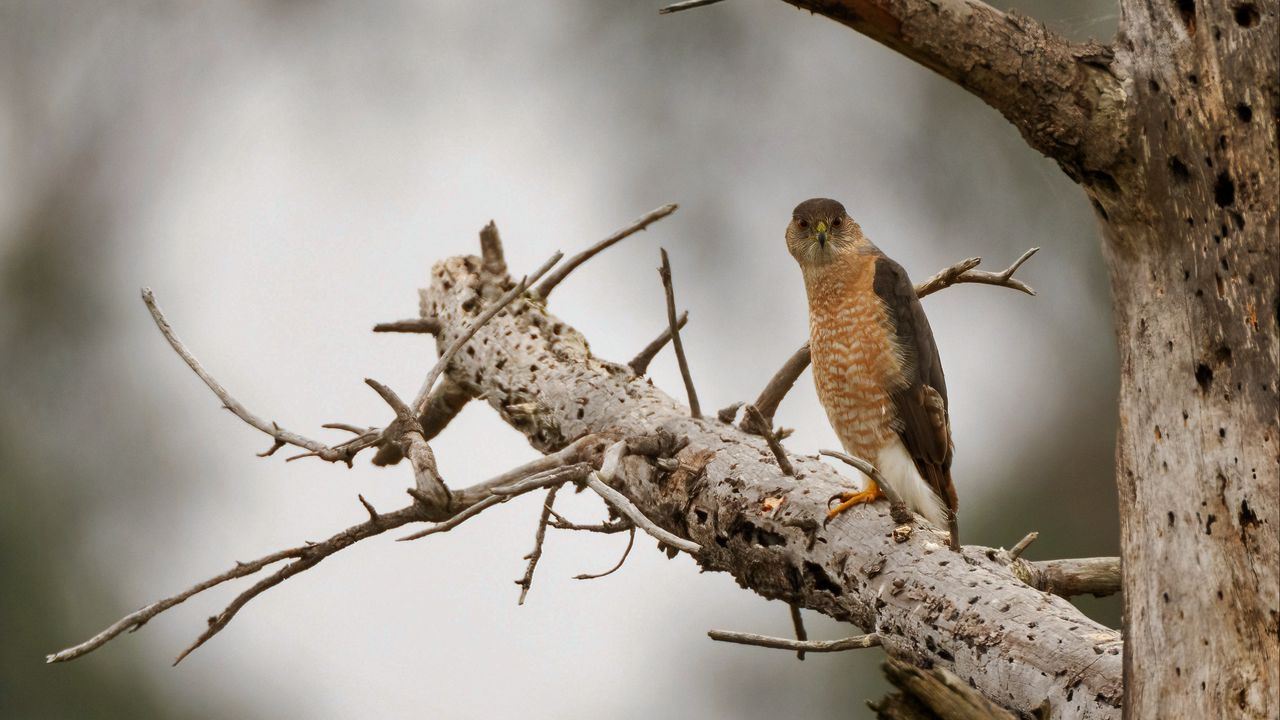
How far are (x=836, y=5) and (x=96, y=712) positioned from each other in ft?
31.3

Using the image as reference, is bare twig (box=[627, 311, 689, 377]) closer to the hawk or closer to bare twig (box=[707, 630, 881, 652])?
the hawk

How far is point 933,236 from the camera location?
483 inches

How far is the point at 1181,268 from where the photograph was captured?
6.73 feet

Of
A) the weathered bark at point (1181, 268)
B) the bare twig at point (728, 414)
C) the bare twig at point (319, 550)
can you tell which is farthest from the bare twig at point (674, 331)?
the weathered bark at point (1181, 268)

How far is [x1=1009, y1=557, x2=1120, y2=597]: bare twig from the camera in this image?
9.93 feet

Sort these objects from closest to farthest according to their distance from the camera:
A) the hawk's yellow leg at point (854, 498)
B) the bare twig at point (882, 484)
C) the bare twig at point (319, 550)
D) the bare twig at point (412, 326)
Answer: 1. the bare twig at point (882, 484)
2. the bare twig at point (319, 550)
3. the hawk's yellow leg at point (854, 498)
4. the bare twig at point (412, 326)

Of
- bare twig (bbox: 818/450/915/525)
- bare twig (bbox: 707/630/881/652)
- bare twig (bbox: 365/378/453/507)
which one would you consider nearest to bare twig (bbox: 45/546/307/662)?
bare twig (bbox: 365/378/453/507)

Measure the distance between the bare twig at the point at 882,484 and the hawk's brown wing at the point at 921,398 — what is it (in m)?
0.87

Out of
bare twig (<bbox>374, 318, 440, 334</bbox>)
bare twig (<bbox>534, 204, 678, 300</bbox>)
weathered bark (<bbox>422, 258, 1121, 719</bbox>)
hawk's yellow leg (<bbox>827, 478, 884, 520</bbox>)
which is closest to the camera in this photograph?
weathered bark (<bbox>422, 258, 1121, 719</bbox>)

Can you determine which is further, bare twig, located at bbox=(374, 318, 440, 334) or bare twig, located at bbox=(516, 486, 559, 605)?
bare twig, located at bbox=(374, 318, 440, 334)

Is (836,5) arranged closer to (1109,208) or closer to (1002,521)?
(1109,208)

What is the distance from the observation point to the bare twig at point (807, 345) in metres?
3.45

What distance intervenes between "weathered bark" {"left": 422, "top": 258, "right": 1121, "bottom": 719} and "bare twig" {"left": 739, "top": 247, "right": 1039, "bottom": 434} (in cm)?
30

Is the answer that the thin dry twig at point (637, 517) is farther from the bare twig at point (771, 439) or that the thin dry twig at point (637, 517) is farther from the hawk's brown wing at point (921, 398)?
the hawk's brown wing at point (921, 398)
